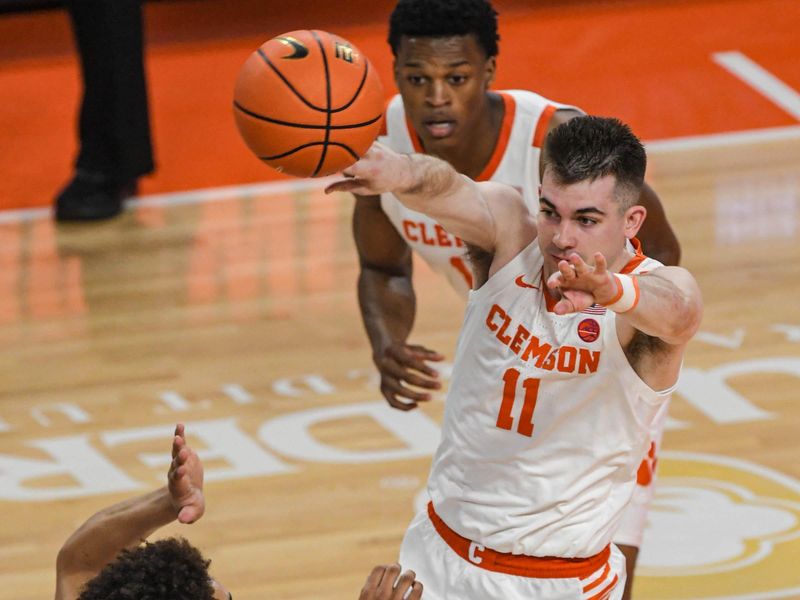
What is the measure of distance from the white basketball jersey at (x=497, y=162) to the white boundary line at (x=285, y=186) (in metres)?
4.48

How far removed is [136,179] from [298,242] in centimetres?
151

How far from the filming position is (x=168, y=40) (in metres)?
12.3

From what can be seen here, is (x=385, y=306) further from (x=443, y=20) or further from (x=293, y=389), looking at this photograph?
(x=293, y=389)

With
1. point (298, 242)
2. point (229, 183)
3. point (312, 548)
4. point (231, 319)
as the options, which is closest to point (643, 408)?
point (312, 548)

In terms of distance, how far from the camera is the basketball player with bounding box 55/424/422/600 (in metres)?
3.31

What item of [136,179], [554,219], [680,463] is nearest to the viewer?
[554,219]

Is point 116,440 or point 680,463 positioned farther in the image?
point 116,440

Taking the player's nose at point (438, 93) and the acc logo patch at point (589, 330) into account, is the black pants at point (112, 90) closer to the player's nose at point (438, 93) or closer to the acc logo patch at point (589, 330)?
the player's nose at point (438, 93)

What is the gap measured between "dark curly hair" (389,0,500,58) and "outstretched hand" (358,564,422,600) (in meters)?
2.02

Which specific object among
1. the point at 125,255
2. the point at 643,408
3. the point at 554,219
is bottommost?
the point at 125,255

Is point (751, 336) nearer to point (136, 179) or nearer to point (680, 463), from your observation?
point (680, 463)

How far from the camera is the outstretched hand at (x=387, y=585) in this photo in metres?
3.92

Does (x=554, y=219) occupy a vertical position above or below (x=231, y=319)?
above

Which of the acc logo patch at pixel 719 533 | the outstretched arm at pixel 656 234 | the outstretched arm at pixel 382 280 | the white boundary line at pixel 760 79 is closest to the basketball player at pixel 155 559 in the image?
the outstretched arm at pixel 382 280
